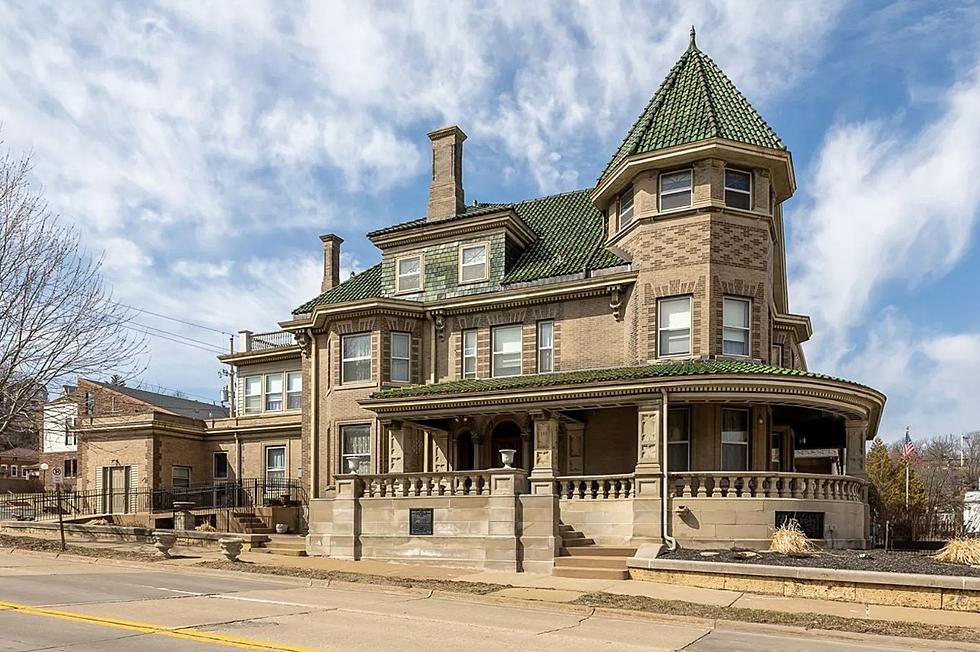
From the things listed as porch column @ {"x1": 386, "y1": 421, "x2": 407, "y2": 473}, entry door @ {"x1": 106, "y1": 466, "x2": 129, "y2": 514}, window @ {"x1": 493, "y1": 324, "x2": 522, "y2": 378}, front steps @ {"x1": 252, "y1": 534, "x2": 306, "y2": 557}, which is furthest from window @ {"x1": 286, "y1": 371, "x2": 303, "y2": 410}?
window @ {"x1": 493, "y1": 324, "x2": 522, "y2": 378}

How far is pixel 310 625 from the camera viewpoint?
1183 centimetres

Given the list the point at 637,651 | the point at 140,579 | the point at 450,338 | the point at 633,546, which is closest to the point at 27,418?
the point at 140,579

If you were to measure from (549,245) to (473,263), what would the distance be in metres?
2.66

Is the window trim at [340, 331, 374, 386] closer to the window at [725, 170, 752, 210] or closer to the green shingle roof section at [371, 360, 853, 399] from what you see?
the green shingle roof section at [371, 360, 853, 399]

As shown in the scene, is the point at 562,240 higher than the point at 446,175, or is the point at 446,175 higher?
the point at 446,175

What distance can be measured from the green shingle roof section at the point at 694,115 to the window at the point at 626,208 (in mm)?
923

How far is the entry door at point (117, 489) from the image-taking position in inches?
1420

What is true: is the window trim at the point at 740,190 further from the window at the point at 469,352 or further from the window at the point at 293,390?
the window at the point at 293,390

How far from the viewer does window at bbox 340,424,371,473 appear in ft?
90.9

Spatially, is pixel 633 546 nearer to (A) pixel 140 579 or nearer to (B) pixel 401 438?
(B) pixel 401 438

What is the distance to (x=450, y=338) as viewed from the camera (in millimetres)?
27562

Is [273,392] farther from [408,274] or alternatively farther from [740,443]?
[740,443]

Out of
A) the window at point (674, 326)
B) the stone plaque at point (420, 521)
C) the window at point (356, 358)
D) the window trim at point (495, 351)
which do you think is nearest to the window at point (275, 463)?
the window at point (356, 358)

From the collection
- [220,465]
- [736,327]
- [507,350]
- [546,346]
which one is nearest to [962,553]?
[736,327]
